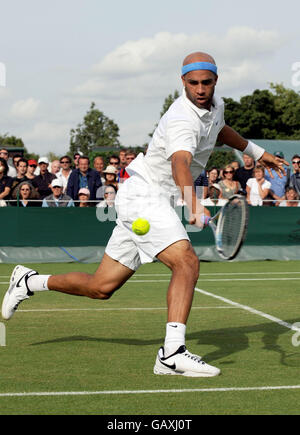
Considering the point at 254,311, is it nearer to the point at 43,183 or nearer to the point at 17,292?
the point at 17,292

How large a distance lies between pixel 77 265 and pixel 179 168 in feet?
32.5

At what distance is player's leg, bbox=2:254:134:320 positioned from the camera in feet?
21.3

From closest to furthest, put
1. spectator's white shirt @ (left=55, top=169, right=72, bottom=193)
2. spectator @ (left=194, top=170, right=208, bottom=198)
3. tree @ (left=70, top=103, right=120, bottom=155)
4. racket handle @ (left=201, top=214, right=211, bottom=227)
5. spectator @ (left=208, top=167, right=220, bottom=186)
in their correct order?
racket handle @ (left=201, top=214, right=211, bottom=227)
spectator @ (left=194, top=170, right=208, bottom=198)
spectator's white shirt @ (left=55, top=169, right=72, bottom=193)
spectator @ (left=208, top=167, right=220, bottom=186)
tree @ (left=70, top=103, right=120, bottom=155)

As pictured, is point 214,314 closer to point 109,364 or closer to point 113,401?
point 109,364

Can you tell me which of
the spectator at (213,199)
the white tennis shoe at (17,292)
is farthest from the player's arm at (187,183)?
the spectator at (213,199)

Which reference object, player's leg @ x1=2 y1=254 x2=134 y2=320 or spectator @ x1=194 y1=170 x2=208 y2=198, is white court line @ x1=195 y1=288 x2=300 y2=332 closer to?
player's leg @ x1=2 y1=254 x2=134 y2=320

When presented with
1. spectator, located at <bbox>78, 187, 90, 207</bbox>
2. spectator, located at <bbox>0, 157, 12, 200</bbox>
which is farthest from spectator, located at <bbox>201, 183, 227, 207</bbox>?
spectator, located at <bbox>0, 157, 12, 200</bbox>

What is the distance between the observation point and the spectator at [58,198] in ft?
51.4

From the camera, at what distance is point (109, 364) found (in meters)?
6.27

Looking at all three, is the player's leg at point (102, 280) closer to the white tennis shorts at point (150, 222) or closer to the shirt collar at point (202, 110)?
the white tennis shorts at point (150, 222)

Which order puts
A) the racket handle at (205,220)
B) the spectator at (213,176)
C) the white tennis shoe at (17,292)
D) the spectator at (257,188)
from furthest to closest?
the spectator at (213,176), the spectator at (257,188), the white tennis shoe at (17,292), the racket handle at (205,220)

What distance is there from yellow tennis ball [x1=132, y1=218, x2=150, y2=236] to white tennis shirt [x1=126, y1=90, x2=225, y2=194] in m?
0.35

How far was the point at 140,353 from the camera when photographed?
674 cm
